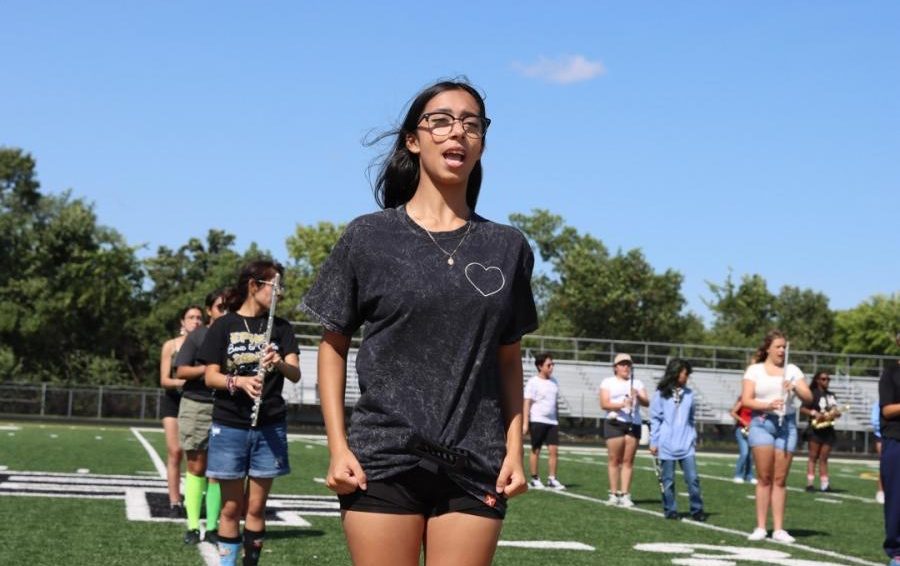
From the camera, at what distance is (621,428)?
53.4ft

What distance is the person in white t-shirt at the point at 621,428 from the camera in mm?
16141

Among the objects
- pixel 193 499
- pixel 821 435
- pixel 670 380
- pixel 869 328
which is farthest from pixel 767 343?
pixel 869 328

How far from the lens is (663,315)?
7456cm

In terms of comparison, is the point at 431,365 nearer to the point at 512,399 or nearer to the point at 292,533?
the point at 512,399

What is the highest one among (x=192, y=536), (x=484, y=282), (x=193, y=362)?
(x=484, y=282)

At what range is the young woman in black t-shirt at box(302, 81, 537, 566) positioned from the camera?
11.2 ft

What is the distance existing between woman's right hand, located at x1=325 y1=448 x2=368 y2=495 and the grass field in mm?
163

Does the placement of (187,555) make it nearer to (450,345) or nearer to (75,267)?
(450,345)

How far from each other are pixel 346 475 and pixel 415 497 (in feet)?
0.65

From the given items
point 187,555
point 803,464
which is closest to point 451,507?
point 187,555

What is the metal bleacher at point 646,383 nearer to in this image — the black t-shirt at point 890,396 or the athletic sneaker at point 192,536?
the athletic sneaker at point 192,536

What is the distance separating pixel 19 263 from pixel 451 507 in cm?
6299

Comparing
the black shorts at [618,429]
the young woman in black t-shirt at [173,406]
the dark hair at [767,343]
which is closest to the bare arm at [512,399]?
the young woman in black t-shirt at [173,406]

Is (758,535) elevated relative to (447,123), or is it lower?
lower
